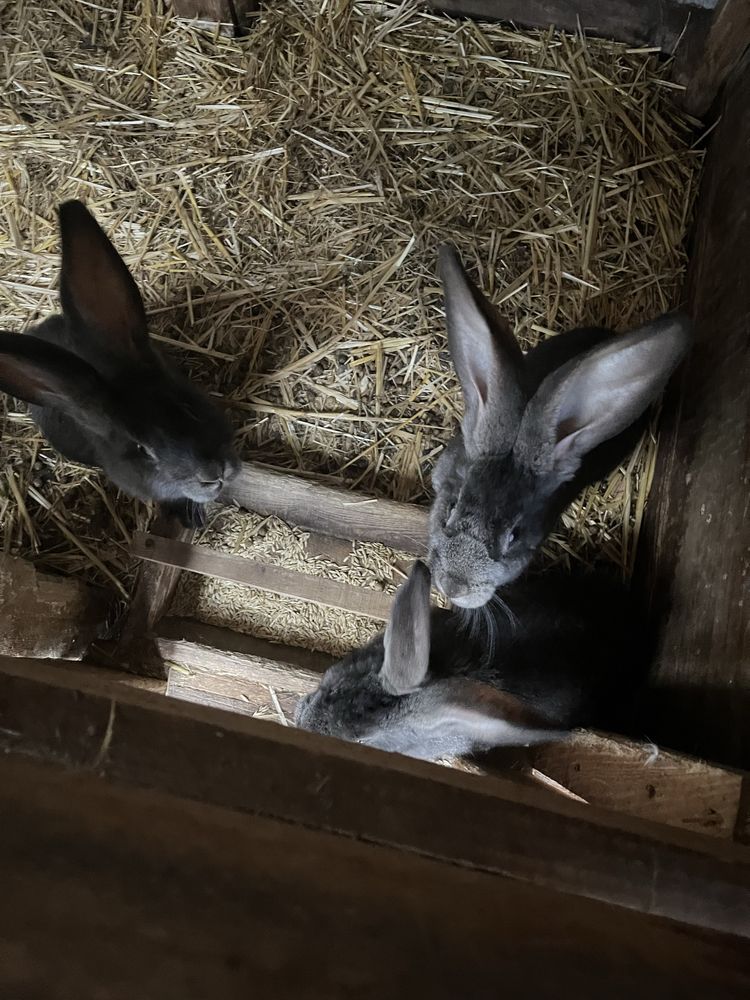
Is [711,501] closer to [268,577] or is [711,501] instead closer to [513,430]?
[513,430]

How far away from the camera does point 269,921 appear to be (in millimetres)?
810

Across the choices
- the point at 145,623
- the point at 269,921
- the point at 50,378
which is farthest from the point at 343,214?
the point at 269,921

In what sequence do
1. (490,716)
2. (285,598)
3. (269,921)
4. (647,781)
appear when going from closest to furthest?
1. (269,921)
2. (647,781)
3. (490,716)
4. (285,598)

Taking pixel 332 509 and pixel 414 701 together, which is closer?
pixel 414 701

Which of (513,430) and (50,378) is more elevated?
(513,430)

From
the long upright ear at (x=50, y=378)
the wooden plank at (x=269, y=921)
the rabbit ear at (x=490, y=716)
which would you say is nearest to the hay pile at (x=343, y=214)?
the long upright ear at (x=50, y=378)

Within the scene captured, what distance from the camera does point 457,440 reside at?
2.76m

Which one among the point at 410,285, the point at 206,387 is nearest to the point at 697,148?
the point at 410,285

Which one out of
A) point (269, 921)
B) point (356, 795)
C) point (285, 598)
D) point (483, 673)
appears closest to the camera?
point (269, 921)

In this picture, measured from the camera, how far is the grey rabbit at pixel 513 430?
2105 millimetres

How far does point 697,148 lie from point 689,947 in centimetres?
315

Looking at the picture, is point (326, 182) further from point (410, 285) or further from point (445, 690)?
point (445, 690)

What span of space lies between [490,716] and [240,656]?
115cm

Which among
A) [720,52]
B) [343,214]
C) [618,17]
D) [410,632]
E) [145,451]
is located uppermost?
[618,17]
